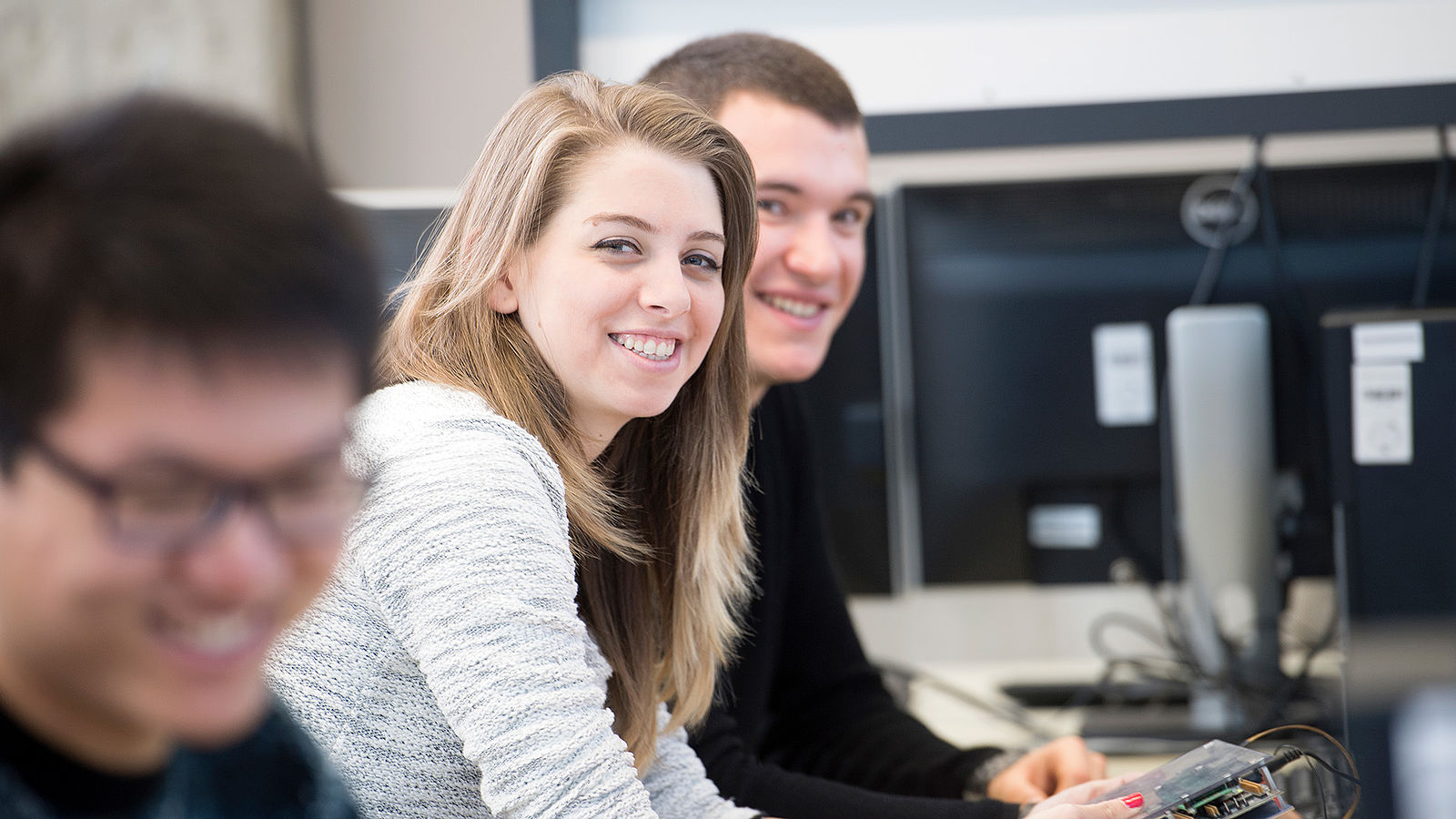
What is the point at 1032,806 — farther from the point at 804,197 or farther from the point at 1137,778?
the point at 804,197

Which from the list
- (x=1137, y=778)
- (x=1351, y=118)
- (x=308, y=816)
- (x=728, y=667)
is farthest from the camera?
(x=1351, y=118)

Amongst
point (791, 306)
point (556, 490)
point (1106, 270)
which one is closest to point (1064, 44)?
point (1106, 270)

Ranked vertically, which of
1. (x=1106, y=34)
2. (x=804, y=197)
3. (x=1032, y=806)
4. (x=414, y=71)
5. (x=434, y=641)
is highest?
(x=414, y=71)

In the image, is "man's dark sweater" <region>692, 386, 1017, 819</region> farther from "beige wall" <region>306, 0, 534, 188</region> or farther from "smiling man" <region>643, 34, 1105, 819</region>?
"beige wall" <region>306, 0, 534, 188</region>

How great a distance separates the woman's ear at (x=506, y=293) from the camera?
0.88 m

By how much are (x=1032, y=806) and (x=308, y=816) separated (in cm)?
71

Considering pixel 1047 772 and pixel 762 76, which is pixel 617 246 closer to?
pixel 762 76

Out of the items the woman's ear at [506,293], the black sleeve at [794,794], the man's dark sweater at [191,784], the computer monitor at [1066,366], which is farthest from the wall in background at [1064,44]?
the man's dark sweater at [191,784]

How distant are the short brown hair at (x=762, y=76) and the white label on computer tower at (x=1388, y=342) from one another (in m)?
0.55

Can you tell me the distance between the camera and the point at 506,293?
889mm

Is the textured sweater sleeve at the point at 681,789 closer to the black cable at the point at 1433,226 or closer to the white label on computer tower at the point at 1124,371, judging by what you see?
the white label on computer tower at the point at 1124,371

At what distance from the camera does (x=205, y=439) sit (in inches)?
10.4

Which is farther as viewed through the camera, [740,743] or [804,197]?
[804,197]

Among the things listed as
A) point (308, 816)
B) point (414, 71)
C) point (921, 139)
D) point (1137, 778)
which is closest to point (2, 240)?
point (308, 816)
